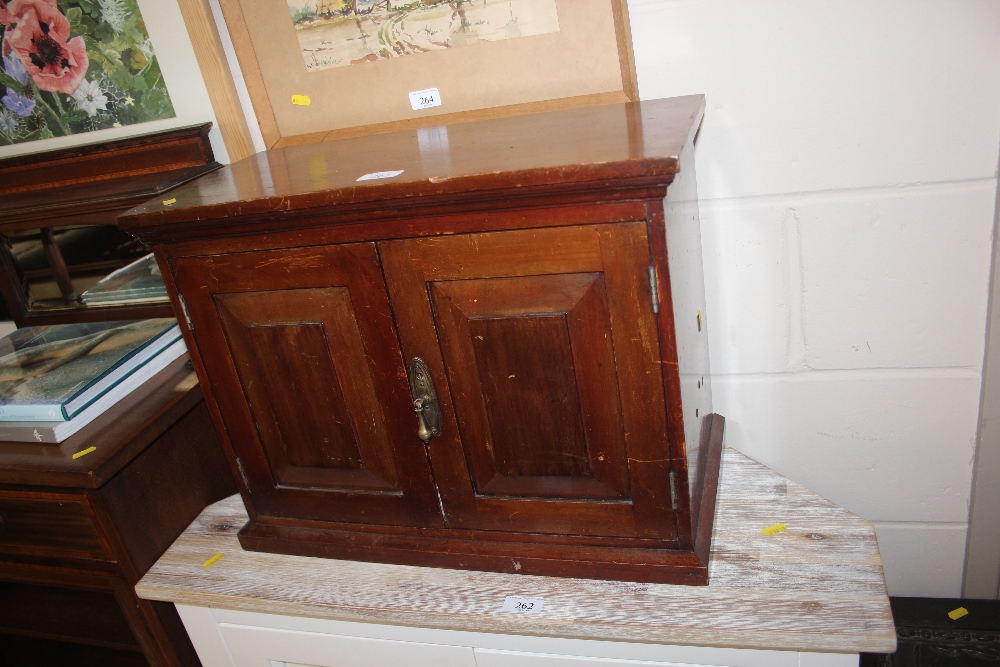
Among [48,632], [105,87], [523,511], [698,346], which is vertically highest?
[105,87]

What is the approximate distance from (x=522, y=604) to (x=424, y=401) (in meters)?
0.32

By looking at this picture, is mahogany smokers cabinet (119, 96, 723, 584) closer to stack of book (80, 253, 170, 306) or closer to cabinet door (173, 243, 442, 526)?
cabinet door (173, 243, 442, 526)

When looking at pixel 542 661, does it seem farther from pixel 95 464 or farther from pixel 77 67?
pixel 77 67

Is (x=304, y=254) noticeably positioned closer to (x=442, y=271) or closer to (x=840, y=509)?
(x=442, y=271)

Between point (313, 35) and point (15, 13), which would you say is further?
point (15, 13)

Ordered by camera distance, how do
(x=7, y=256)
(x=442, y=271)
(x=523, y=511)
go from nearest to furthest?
(x=442, y=271) → (x=523, y=511) → (x=7, y=256)

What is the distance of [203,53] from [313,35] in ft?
0.72

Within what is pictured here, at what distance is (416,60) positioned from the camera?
1.35 m

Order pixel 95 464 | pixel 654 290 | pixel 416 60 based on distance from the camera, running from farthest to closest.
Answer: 1. pixel 416 60
2. pixel 95 464
3. pixel 654 290

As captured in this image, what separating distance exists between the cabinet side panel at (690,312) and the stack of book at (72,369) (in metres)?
1.01

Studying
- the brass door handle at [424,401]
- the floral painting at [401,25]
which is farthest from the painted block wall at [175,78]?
the brass door handle at [424,401]

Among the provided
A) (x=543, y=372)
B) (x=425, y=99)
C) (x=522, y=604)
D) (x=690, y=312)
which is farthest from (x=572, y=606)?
(x=425, y=99)

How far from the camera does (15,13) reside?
1.50 meters

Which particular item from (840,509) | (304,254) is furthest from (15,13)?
(840,509)
